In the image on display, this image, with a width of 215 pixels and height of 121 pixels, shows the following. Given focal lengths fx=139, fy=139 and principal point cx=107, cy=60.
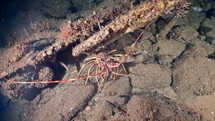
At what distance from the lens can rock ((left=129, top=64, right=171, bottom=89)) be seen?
4360 mm

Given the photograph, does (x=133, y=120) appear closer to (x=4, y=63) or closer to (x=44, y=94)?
(x=44, y=94)

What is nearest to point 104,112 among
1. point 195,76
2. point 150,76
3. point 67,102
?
point 67,102

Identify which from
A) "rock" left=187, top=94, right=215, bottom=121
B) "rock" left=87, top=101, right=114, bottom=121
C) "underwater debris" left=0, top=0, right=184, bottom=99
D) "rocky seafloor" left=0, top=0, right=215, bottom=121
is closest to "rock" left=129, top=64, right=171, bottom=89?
"rocky seafloor" left=0, top=0, right=215, bottom=121

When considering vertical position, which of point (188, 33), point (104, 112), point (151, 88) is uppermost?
point (188, 33)

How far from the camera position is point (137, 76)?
4730mm

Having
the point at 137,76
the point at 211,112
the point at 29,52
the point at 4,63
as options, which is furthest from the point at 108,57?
the point at 4,63

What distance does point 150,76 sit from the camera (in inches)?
177

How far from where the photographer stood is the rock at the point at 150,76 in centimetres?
436

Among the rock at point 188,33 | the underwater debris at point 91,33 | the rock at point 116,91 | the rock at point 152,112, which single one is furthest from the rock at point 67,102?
the rock at point 188,33

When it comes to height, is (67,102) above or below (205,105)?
above

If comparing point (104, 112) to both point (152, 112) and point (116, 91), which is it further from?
point (152, 112)

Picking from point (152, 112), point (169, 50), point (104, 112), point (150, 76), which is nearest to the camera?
point (152, 112)

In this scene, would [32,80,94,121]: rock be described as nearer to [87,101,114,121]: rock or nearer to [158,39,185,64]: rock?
[87,101,114,121]: rock

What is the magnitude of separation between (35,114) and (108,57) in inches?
128
